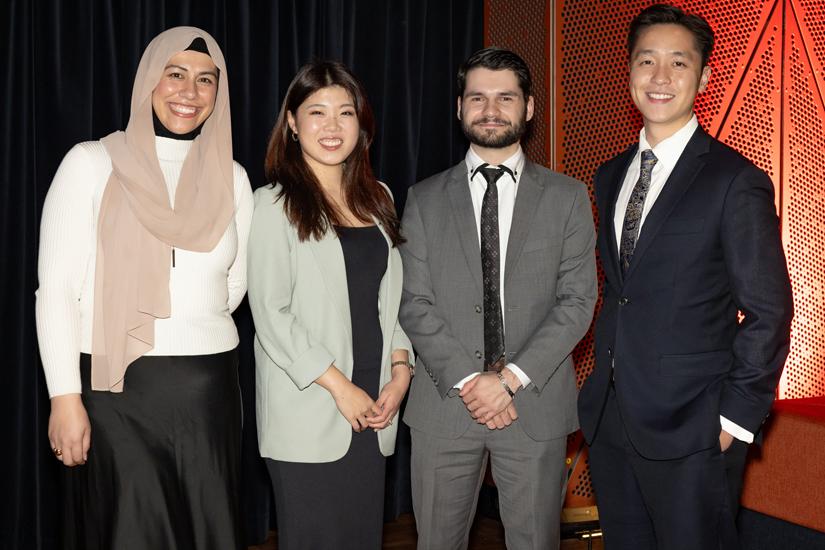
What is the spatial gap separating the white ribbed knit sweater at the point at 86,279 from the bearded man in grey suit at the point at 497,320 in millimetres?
591

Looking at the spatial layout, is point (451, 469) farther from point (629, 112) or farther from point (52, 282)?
point (629, 112)

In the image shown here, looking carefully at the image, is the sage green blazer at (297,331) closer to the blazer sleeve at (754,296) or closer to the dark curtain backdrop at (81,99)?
the blazer sleeve at (754,296)

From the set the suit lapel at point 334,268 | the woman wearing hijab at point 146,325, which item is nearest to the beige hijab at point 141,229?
the woman wearing hijab at point 146,325

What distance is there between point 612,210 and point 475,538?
2212 millimetres

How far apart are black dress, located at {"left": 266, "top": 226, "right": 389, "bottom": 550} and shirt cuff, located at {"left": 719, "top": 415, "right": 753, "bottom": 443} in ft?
3.18

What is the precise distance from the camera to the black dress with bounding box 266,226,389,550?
245cm

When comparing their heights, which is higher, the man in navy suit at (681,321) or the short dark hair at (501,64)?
the short dark hair at (501,64)

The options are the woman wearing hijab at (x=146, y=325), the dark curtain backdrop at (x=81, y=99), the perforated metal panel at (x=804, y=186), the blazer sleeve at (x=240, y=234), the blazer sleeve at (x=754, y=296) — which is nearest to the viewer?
the blazer sleeve at (x=754, y=296)

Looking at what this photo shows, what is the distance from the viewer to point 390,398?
2529 millimetres

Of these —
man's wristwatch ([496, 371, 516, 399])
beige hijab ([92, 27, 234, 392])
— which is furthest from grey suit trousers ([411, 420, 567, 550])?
beige hijab ([92, 27, 234, 392])

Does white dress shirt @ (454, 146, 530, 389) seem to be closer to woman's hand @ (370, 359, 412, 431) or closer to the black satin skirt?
woman's hand @ (370, 359, 412, 431)

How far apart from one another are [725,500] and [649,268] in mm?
642

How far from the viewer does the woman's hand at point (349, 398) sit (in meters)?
2.43

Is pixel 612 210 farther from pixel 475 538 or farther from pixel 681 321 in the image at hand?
pixel 475 538
